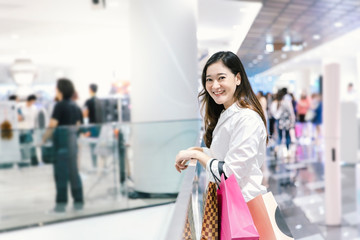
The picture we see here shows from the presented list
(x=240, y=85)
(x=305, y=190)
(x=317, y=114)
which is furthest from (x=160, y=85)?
(x=317, y=114)

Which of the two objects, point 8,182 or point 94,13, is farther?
point 94,13

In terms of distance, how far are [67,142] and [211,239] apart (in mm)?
3321

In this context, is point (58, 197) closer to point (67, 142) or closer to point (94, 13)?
point (67, 142)

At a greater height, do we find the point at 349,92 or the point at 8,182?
the point at 349,92

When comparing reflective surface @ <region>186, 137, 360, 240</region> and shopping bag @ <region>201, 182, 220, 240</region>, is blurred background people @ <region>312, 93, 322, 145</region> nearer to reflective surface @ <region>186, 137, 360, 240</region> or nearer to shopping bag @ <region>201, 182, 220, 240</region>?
reflective surface @ <region>186, 137, 360, 240</region>

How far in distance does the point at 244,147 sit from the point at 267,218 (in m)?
0.20

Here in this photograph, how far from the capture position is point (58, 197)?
4004 millimetres

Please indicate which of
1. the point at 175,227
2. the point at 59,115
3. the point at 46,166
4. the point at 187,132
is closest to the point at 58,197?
the point at 46,166

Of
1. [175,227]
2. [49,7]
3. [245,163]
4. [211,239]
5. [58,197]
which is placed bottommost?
[58,197]

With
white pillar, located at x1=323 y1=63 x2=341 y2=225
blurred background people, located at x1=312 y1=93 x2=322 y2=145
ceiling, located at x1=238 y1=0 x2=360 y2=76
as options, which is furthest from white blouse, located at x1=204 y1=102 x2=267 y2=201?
blurred background people, located at x1=312 y1=93 x2=322 y2=145

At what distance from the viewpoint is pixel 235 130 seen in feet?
3.22

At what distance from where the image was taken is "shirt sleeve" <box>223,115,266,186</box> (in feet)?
3.10

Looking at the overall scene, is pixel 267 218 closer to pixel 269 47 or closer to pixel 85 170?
pixel 269 47

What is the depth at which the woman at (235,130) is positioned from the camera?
95cm
